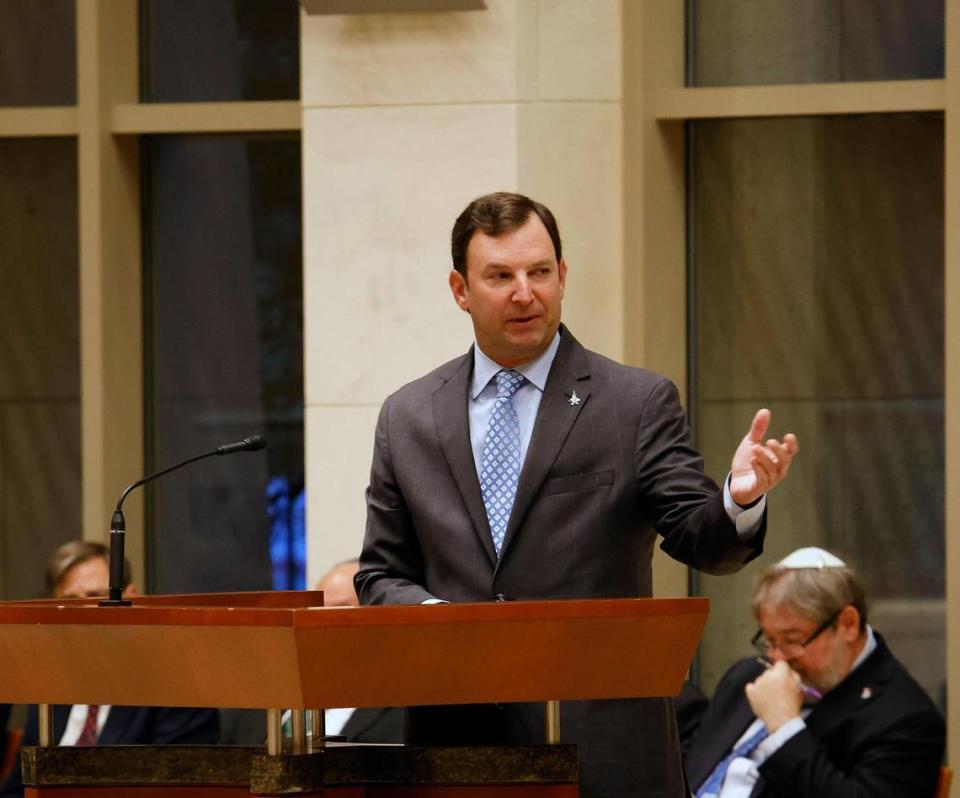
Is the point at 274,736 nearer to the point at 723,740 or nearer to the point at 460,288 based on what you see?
the point at 460,288

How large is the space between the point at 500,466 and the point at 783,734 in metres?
2.23

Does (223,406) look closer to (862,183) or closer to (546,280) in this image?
(862,183)

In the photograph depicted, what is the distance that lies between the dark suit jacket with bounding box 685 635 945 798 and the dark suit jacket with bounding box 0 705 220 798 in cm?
200

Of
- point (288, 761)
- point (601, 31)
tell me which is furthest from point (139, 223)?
point (288, 761)

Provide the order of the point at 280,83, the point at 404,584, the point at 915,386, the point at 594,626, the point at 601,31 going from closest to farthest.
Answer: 1. the point at 594,626
2. the point at 404,584
3. the point at 601,31
4. the point at 915,386
5. the point at 280,83

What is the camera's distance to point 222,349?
7125mm

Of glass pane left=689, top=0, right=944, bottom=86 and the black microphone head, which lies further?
glass pane left=689, top=0, right=944, bottom=86

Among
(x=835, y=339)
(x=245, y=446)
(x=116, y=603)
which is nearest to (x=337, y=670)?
(x=116, y=603)

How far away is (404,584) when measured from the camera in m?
3.24

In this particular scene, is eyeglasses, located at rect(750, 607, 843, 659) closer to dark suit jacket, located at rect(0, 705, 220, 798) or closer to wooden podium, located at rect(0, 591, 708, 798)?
dark suit jacket, located at rect(0, 705, 220, 798)

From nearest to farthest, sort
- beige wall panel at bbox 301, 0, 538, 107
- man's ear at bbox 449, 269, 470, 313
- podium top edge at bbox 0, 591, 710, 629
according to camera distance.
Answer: podium top edge at bbox 0, 591, 710, 629 → man's ear at bbox 449, 269, 470, 313 → beige wall panel at bbox 301, 0, 538, 107

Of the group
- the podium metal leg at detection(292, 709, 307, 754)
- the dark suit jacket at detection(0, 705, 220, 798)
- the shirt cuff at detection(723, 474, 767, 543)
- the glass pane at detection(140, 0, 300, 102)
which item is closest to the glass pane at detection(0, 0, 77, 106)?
the glass pane at detection(140, 0, 300, 102)

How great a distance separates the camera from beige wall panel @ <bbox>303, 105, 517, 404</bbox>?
6.07 meters

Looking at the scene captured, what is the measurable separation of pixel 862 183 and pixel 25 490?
380 centimetres
